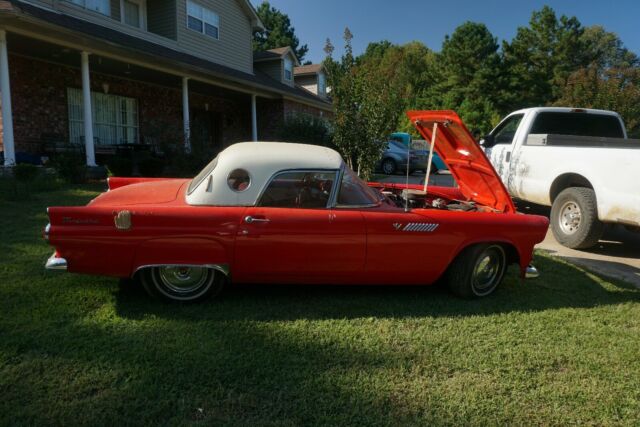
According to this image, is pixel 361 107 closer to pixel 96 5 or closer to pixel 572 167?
pixel 572 167

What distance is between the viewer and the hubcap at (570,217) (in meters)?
5.61

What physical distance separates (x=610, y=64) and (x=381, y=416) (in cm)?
7104

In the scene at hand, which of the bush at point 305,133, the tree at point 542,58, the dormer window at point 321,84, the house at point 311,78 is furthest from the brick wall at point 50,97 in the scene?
the tree at point 542,58

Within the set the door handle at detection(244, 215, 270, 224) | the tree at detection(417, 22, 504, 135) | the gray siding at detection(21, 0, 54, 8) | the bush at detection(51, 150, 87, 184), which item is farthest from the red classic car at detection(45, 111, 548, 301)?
the tree at detection(417, 22, 504, 135)

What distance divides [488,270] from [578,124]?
16.1 feet

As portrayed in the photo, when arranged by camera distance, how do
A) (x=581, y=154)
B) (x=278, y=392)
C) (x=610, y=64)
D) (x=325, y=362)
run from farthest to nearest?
(x=610, y=64) < (x=581, y=154) < (x=325, y=362) < (x=278, y=392)

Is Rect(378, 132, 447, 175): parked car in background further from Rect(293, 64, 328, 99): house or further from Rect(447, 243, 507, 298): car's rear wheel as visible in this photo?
Rect(447, 243, 507, 298): car's rear wheel

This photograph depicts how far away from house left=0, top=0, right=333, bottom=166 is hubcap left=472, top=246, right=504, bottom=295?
8.95 m

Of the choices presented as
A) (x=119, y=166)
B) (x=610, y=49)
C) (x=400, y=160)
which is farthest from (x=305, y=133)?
(x=610, y=49)

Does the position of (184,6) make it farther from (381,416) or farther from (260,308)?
(381,416)

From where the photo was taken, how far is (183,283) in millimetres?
3363

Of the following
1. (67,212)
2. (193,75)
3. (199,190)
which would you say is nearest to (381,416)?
(199,190)

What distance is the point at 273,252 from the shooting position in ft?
10.7

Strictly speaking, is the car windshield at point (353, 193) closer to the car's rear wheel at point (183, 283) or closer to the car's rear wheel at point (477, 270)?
the car's rear wheel at point (477, 270)
